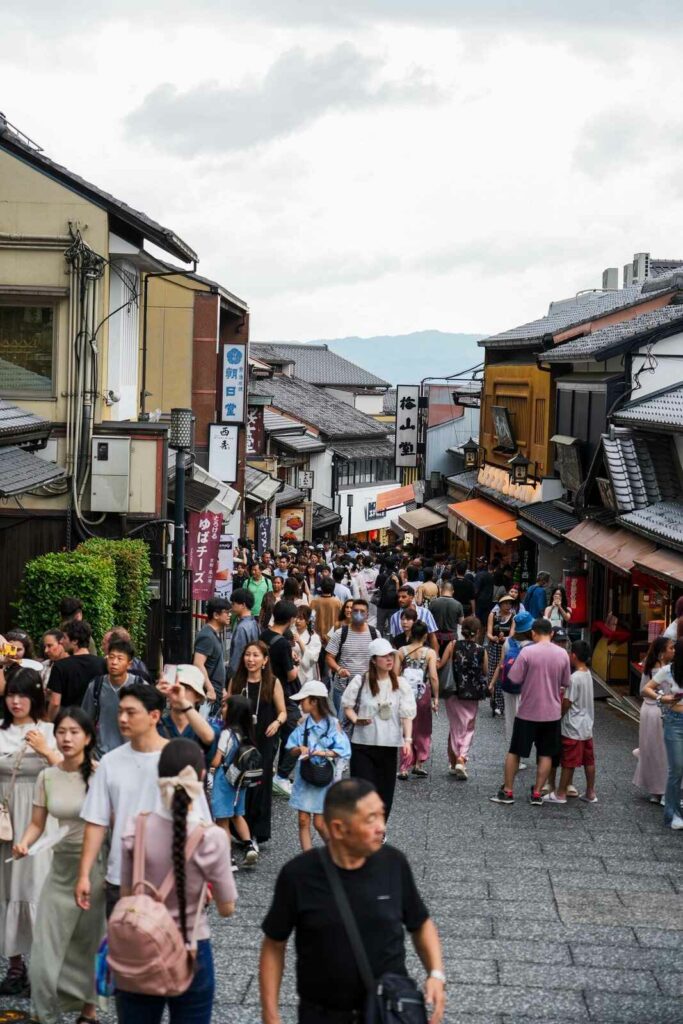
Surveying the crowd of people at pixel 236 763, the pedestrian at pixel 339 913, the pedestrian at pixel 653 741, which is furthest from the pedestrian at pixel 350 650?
the pedestrian at pixel 339 913

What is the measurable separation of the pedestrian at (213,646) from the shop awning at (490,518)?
62.7ft

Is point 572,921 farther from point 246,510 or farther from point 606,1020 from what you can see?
point 246,510

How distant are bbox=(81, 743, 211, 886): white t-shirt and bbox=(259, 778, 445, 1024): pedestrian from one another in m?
1.24

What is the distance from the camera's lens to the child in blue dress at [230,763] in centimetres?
952

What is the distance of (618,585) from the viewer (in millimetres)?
22938

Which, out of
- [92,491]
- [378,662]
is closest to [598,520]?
[92,491]

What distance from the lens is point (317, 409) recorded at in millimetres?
66875

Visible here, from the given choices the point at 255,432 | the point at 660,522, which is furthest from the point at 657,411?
the point at 255,432

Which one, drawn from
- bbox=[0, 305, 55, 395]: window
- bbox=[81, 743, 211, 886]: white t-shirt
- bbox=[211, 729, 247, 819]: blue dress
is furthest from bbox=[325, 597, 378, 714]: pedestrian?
bbox=[0, 305, 55, 395]: window

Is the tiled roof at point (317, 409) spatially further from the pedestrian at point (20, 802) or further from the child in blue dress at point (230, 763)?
the pedestrian at point (20, 802)

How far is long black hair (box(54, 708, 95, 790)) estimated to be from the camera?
647 cm

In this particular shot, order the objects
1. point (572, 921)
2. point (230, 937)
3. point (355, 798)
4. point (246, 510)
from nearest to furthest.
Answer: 1. point (355, 798)
2. point (230, 937)
3. point (572, 921)
4. point (246, 510)

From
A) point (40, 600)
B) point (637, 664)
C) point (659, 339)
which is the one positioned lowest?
point (637, 664)

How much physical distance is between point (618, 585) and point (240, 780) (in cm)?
1436
